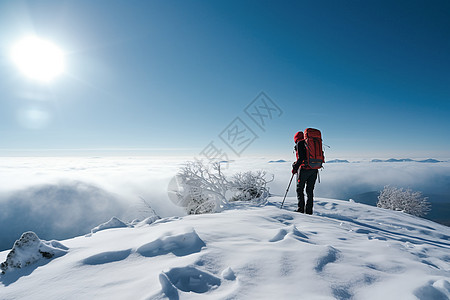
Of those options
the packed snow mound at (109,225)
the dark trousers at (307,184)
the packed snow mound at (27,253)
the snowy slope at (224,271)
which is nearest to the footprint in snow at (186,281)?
the snowy slope at (224,271)

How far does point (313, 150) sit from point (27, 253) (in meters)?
6.51

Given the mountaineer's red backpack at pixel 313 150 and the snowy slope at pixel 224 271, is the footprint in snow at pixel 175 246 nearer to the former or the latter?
the snowy slope at pixel 224 271

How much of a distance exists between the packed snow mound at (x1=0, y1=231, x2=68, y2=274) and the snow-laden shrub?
6081mm

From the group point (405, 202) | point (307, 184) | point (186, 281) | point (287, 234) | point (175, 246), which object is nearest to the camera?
point (186, 281)

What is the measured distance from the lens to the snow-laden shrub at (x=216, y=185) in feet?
29.2

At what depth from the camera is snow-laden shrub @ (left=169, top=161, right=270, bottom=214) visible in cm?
890

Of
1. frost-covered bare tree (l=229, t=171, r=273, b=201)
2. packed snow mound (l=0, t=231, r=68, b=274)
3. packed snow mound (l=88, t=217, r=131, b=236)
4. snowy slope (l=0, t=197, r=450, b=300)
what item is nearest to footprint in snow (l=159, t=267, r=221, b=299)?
snowy slope (l=0, t=197, r=450, b=300)

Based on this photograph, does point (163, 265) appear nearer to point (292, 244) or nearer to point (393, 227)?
point (292, 244)

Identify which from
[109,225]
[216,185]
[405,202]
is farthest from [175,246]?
[405,202]

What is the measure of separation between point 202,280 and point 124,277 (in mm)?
669

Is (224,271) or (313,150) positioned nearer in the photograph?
(224,271)

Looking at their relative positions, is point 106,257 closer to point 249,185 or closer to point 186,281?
point 186,281

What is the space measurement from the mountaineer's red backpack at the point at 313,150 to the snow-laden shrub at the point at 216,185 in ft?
11.9

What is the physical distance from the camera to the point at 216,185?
29.9ft
